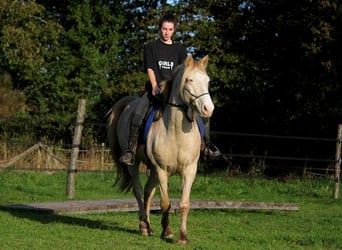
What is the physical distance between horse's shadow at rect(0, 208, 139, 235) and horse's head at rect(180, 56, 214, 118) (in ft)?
6.73

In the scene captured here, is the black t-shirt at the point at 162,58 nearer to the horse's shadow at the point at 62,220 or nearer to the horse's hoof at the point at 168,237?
A: the horse's hoof at the point at 168,237

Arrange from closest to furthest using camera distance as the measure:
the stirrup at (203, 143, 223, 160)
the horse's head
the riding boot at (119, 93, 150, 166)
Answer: the horse's head
the riding boot at (119, 93, 150, 166)
the stirrup at (203, 143, 223, 160)

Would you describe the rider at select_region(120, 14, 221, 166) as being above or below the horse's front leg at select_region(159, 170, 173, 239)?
above

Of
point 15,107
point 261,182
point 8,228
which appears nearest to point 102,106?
point 15,107

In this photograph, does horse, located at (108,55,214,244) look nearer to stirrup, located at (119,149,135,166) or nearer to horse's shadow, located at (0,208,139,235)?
stirrup, located at (119,149,135,166)

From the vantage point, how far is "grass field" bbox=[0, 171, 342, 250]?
7352 millimetres

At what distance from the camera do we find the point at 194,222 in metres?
9.61

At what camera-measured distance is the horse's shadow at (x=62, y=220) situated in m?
8.52

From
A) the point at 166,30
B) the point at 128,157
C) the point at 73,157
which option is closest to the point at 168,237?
the point at 128,157

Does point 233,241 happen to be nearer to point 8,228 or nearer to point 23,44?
point 8,228

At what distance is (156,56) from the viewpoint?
312 inches

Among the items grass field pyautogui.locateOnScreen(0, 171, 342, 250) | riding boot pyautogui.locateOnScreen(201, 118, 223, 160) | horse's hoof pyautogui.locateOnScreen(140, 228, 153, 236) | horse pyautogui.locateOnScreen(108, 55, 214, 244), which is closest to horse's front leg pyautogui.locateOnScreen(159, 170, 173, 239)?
horse pyautogui.locateOnScreen(108, 55, 214, 244)

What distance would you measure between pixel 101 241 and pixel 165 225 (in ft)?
2.70

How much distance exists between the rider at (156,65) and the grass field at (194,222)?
1.10 metres
